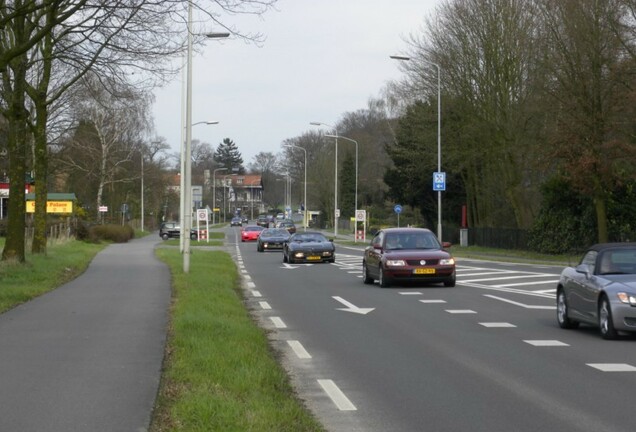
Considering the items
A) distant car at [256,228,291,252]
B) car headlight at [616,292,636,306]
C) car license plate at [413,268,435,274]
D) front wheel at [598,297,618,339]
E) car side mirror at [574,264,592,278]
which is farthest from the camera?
distant car at [256,228,291,252]

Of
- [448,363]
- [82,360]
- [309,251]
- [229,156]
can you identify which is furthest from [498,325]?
[229,156]

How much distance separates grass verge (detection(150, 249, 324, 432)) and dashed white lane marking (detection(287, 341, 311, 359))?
324mm

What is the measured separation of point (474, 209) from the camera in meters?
57.7

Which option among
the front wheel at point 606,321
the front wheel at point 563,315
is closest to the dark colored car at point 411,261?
the front wheel at point 563,315

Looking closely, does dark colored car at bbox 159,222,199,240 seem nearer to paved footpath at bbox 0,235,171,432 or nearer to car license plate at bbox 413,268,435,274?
car license plate at bbox 413,268,435,274

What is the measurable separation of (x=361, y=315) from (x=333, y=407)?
25.7 ft

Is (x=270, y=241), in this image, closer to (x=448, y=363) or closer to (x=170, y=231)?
(x=170, y=231)

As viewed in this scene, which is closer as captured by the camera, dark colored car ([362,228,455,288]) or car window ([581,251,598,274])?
car window ([581,251,598,274])

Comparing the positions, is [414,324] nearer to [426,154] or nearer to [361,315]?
[361,315]

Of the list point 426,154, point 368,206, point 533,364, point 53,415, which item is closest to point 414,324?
point 533,364

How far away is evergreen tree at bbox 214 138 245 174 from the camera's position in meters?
173

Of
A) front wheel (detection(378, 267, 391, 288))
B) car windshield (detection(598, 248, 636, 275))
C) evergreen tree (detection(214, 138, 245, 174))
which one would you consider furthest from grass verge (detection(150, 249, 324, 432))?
evergreen tree (detection(214, 138, 245, 174))

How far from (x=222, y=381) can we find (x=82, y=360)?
A: 2331 mm

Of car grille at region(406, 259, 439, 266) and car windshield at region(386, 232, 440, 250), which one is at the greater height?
car windshield at region(386, 232, 440, 250)
